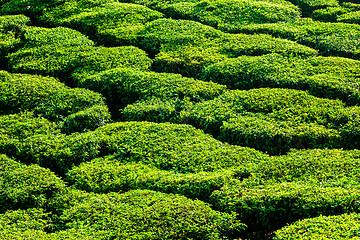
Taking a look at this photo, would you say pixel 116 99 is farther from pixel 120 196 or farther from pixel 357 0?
pixel 357 0

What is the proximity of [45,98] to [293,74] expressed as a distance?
6786mm

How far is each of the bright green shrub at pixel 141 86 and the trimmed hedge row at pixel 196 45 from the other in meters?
0.64

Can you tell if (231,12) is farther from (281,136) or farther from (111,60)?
(281,136)

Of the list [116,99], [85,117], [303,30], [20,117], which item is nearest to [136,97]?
[116,99]

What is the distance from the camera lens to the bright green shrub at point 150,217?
7102 mm

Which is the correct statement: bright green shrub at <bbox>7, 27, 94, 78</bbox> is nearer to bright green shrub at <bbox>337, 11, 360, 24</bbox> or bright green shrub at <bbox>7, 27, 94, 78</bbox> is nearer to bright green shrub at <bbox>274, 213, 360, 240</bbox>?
bright green shrub at <bbox>274, 213, 360, 240</bbox>

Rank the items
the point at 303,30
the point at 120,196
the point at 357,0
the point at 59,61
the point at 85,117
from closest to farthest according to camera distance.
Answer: the point at 120,196 → the point at 85,117 → the point at 59,61 → the point at 303,30 → the point at 357,0

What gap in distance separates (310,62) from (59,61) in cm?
750

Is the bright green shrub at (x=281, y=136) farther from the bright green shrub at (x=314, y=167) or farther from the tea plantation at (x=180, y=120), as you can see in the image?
the bright green shrub at (x=314, y=167)

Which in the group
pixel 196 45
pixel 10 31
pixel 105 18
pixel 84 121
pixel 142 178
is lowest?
pixel 142 178

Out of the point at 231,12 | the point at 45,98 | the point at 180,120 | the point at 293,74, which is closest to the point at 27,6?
the point at 45,98

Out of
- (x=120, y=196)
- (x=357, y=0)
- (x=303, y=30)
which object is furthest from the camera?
(x=357, y=0)

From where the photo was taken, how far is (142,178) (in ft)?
27.2

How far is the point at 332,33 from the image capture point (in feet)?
41.8
